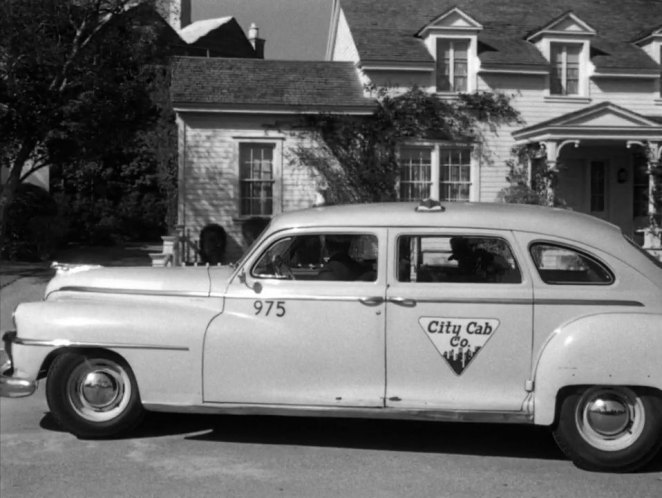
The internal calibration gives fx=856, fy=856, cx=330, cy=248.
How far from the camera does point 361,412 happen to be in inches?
220

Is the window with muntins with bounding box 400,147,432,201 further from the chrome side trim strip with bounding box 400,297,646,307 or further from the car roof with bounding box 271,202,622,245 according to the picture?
the chrome side trim strip with bounding box 400,297,646,307

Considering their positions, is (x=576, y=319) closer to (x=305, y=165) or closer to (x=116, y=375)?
(x=116, y=375)

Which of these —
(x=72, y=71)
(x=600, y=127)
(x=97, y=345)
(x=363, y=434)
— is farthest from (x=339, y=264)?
(x=600, y=127)

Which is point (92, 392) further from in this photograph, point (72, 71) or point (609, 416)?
point (72, 71)

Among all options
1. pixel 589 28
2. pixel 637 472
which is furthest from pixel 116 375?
pixel 589 28

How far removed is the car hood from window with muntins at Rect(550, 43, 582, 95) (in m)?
15.5

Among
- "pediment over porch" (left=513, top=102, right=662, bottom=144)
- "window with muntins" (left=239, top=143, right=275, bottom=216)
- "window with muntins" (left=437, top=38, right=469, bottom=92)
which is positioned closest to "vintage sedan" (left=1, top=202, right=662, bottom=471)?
"window with muntins" (left=239, top=143, right=275, bottom=216)

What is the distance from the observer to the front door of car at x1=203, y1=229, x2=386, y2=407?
18.4 ft

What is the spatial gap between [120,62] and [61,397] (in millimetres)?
12151

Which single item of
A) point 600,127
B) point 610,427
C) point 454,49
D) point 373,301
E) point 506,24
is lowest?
point 610,427

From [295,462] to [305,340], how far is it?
79 centimetres

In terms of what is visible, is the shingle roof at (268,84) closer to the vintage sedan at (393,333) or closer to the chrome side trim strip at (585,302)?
the vintage sedan at (393,333)

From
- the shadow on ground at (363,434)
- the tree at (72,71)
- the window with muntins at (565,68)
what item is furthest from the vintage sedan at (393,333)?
the window with muntins at (565,68)

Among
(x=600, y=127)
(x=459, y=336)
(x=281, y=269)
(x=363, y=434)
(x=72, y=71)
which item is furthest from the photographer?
(x=600, y=127)
